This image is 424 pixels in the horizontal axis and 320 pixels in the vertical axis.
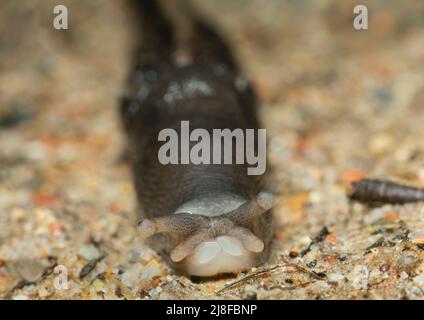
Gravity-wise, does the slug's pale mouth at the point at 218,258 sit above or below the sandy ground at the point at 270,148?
below

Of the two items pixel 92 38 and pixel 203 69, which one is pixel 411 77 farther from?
pixel 92 38

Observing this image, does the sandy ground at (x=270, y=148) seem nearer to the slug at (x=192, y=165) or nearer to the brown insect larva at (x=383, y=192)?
the brown insect larva at (x=383, y=192)

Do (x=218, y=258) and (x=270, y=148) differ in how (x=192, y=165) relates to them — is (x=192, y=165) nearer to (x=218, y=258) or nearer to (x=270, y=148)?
(x=218, y=258)

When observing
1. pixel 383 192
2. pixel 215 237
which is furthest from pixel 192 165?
pixel 383 192

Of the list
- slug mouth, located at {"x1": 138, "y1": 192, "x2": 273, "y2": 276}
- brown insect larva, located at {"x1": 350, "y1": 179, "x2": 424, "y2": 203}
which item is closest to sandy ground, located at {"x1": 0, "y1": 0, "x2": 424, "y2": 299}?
brown insect larva, located at {"x1": 350, "y1": 179, "x2": 424, "y2": 203}

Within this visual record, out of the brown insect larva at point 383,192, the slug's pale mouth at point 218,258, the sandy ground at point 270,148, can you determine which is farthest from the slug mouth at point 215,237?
the brown insect larva at point 383,192
